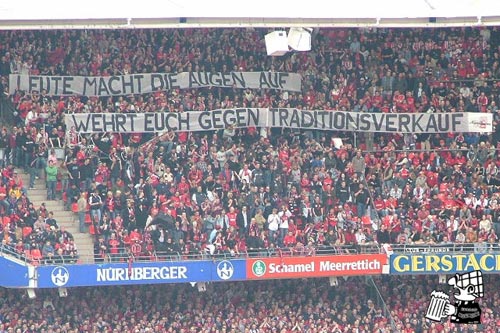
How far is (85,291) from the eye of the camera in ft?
124

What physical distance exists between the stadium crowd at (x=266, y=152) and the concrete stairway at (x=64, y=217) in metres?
0.22

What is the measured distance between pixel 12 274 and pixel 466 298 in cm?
995

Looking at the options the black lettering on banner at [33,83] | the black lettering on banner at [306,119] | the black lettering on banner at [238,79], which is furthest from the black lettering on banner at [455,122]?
the black lettering on banner at [33,83]

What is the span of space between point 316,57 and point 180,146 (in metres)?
4.44

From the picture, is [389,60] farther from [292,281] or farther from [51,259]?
[51,259]

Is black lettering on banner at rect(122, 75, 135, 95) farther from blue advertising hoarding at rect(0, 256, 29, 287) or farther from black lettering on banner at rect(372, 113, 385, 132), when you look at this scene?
blue advertising hoarding at rect(0, 256, 29, 287)

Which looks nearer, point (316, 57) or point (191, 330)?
point (191, 330)

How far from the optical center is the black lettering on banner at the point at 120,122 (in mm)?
39406

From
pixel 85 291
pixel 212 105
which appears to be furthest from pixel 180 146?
pixel 85 291

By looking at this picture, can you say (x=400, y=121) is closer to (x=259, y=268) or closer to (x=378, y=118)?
(x=378, y=118)

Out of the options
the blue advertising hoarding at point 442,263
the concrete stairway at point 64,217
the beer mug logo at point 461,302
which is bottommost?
the beer mug logo at point 461,302

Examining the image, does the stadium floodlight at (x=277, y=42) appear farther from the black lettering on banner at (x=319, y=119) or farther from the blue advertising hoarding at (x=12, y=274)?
the blue advertising hoarding at (x=12, y=274)

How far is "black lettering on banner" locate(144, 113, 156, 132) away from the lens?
39.5 m

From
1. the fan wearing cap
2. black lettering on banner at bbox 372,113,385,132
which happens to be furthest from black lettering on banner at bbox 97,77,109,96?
the fan wearing cap
